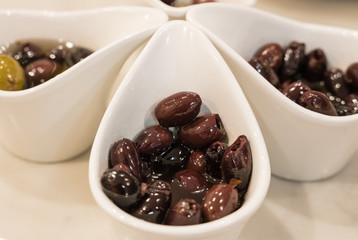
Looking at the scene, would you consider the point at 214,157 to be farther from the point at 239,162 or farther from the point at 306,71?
the point at 306,71

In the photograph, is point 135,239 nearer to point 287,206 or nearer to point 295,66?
point 287,206

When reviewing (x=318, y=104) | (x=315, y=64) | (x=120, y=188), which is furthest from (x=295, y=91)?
(x=120, y=188)

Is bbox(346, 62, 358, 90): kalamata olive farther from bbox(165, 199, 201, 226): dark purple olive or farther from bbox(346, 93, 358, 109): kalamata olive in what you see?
bbox(165, 199, 201, 226): dark purple olive

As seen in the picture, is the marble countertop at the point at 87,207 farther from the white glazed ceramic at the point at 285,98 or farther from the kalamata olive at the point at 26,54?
the kalamata olive at the point at 26,54

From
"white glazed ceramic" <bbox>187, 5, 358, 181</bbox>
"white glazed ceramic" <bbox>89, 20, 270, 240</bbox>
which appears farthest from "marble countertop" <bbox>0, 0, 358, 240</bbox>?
"white glazed ceramic" <bbox>89, 20, 270, 240</bbox>

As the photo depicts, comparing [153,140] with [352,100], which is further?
[352,100]

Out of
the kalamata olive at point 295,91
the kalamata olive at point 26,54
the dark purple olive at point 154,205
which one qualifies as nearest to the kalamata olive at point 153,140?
the dark purple olive at point 154,205

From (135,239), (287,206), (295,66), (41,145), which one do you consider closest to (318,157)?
(287,206)
